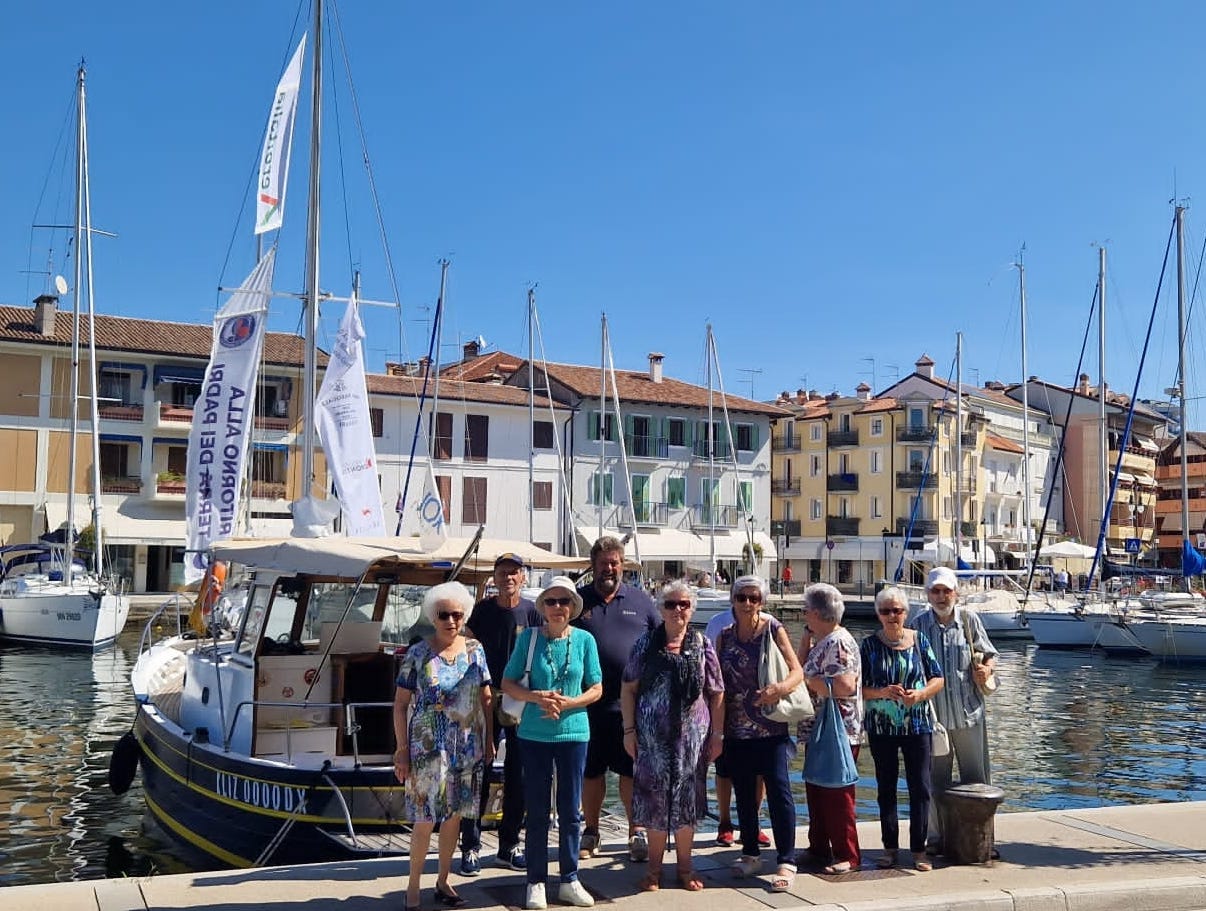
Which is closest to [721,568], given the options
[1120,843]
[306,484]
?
[306,484]

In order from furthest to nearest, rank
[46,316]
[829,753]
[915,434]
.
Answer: [915,434] < [46,316] < [829,753]

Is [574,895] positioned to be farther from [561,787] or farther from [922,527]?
[922,527]

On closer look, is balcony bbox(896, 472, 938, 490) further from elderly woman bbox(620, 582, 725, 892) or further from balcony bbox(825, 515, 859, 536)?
elderly woman bbox(620, 582, 725, 892)

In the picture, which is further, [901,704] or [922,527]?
[922,527]

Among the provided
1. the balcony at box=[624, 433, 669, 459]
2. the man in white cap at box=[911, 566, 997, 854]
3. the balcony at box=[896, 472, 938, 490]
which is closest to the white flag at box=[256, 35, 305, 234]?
the man in white cap at box=[911, 566, 997, 854]

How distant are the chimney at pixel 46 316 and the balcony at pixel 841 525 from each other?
4409 centimetres

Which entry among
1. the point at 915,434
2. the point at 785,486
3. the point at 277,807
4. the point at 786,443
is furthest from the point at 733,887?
the point at 786,443

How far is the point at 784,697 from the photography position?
760cm

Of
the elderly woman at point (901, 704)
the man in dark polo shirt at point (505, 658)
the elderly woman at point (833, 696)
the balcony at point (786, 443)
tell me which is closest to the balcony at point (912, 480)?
the balcony at point (786, 443)

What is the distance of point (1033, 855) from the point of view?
8469 mm

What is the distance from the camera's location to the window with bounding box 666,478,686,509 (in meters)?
60.8

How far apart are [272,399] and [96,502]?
1500 centimetres

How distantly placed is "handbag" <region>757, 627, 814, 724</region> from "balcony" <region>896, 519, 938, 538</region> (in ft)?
211

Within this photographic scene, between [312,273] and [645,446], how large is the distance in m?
42.5
